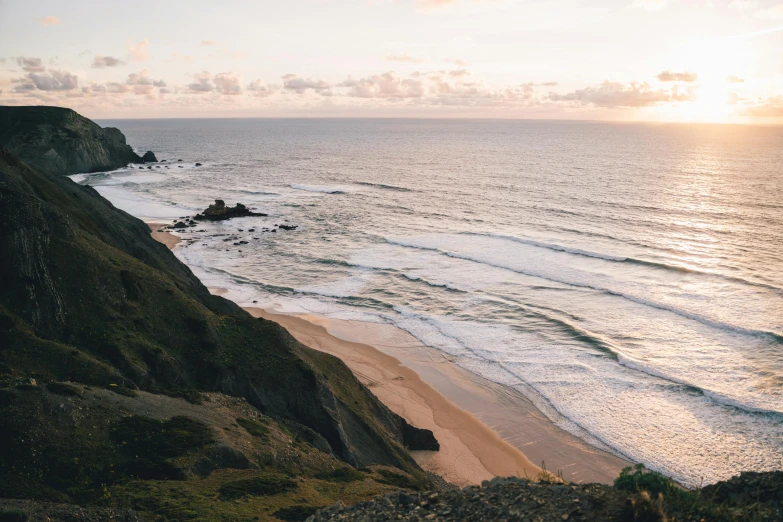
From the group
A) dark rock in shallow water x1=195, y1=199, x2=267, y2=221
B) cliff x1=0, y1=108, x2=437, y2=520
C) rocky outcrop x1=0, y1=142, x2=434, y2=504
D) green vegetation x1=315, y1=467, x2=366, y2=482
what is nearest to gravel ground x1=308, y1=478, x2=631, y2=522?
cliff x1=0, y1=108, x2=437, y2=520

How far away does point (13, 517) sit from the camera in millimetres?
11195

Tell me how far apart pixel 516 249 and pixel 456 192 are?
131ft

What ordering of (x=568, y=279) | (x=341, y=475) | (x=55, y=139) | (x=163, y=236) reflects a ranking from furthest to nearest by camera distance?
(x=55, y=139)
(x=163, y=236)
(x=568, y=279)
(x=341, y=475)

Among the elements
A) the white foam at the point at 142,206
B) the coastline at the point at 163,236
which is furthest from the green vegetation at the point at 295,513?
the white foam at the point at 142,206

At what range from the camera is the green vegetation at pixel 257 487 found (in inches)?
596

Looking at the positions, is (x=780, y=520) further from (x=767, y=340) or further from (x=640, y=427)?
(x=767, y=340)

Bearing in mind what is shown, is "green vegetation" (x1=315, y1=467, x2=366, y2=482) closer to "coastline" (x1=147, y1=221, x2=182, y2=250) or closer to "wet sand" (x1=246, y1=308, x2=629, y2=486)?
"wet sand" (x1=246, y1=308, x2=629, y2=486)

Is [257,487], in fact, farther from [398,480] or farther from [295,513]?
[398,480]

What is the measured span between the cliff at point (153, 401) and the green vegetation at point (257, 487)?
0.17 feet

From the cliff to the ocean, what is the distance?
39.5 feet

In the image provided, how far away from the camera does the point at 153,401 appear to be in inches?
733

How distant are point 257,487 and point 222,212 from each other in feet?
221

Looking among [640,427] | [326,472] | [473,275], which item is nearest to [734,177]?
[473,275]

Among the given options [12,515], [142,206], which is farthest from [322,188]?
[12,515]
